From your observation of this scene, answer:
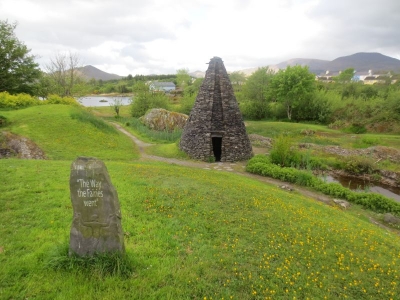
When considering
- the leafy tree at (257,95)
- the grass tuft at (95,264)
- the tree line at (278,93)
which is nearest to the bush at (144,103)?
the tree line at (278,93)

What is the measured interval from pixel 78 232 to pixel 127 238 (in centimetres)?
152

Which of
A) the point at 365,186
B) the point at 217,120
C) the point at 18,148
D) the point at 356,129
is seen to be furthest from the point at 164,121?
the point at 356,129

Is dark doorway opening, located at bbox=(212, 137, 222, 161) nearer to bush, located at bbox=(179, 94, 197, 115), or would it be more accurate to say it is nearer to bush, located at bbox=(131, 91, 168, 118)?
bush, located at bbox=(179, 94, 197, 115)

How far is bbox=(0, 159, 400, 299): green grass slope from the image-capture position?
4652 millimetres

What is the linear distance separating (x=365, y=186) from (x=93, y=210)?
1832cm

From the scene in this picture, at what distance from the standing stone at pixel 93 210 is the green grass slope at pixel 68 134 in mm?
12882

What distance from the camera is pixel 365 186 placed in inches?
674

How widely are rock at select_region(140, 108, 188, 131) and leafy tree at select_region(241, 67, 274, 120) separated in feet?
65.1

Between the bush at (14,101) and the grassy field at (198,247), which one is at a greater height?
the bush at (14,101)

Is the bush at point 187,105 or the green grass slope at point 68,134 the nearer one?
the green grass slope at point 68,134

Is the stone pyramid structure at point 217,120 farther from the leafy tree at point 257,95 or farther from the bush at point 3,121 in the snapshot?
the leafy tree at point 257,95

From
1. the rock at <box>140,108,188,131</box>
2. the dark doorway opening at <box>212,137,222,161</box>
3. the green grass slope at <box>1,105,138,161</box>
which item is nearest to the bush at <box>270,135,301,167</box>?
the dark doorway opening at <box>212,137,222,161</box>

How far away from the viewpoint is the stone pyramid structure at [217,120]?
745 inches

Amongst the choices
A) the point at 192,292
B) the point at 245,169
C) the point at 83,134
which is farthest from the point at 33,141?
the point at 192,292
